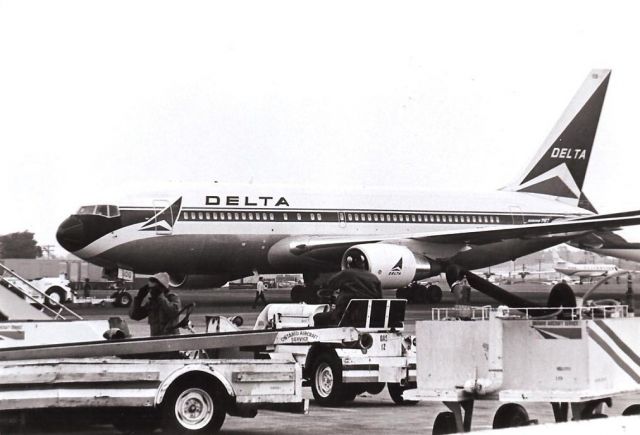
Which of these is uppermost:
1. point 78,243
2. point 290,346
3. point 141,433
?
point 78,243

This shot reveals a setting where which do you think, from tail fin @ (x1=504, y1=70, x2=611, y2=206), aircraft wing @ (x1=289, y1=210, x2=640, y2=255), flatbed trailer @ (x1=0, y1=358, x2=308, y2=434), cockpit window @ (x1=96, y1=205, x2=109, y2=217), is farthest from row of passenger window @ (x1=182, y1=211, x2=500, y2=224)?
flatbed trailer @ (x1=0, y1=358, x2=308, y2=434)

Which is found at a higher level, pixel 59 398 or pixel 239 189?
pixel 239 189

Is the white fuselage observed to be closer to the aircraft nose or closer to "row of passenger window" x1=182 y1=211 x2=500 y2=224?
"row of passenger window" x1=182 y1=211 x2=500 y2=224

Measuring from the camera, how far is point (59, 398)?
893 cm

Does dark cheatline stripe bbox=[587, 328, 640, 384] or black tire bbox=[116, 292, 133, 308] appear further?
black tire bbox=[116, 292, 133, 308]

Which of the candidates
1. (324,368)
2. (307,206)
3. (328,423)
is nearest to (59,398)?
(328,423)

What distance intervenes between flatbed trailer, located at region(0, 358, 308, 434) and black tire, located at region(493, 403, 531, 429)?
1.78 metres

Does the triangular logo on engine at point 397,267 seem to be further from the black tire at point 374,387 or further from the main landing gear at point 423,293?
the black tire at point 374,387

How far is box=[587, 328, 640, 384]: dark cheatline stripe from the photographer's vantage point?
8469mm

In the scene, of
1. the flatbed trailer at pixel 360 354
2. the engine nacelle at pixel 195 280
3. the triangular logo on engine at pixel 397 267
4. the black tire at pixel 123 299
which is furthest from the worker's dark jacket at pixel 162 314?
the black tire at pixel 123 299

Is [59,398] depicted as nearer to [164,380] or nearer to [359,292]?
[164,380]

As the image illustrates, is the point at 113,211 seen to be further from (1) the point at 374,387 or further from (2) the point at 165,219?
(1) the point at 374,387

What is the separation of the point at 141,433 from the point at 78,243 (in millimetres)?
21804

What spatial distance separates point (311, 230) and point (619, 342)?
25847 millimetres
